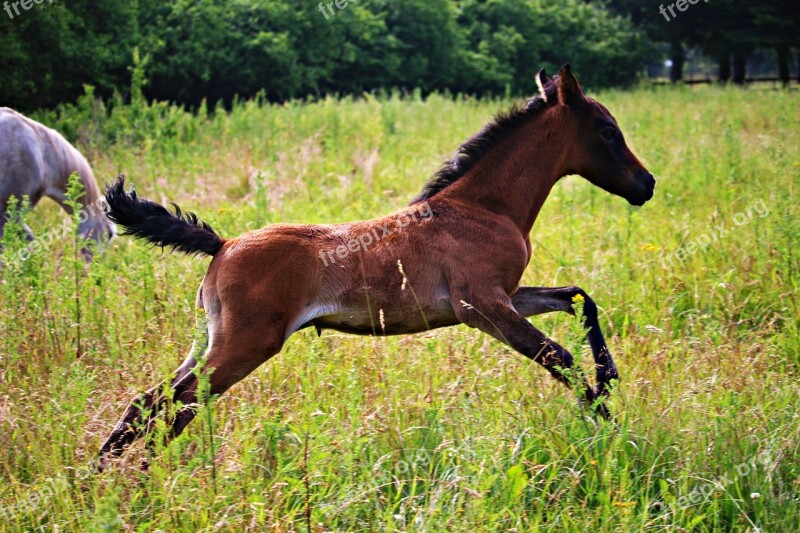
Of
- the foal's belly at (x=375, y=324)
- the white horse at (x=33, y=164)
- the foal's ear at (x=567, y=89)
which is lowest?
the foal's belly at (x=375, y=324)

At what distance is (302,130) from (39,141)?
6.20 metres

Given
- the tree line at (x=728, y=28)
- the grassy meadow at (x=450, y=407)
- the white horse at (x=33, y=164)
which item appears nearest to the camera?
the grassy meadow at (x=450, y=407)

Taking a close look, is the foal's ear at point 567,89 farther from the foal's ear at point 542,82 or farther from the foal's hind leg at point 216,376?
the foal's hind leg at point 216,376

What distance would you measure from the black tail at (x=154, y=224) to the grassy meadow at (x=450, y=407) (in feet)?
2.17

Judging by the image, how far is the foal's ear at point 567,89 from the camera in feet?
15.7

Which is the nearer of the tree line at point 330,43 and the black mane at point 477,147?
the black mane at point 477,147

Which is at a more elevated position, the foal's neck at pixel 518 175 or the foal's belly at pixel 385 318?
the foal's neck at pixel 518 175

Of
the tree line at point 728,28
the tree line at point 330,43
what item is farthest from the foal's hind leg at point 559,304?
the tree line at point 728,28

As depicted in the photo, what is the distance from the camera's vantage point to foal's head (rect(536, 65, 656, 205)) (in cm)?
490

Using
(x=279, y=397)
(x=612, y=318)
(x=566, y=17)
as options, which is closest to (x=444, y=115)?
(x=612, y=318)

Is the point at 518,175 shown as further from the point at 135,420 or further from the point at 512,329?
the point at 135,420

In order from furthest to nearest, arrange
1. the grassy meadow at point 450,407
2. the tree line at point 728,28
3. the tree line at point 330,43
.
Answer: the tree line at point 728,28, the tree line at point 330,43, the grassy meadow at point 450,407

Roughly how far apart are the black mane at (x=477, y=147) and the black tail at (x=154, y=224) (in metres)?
1.24

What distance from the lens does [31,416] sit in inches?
169
